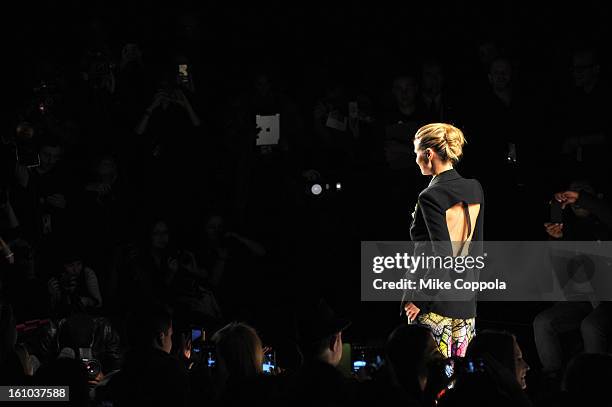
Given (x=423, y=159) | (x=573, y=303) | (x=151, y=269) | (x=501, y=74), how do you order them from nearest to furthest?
(x=423, y=159)
(x=573, y=303)
(x=501, y=74)
(x=151, y=269)

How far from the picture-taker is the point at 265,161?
8.09 metres

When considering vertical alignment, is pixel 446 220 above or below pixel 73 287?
above

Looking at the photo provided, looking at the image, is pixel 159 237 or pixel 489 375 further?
pixel 159 237

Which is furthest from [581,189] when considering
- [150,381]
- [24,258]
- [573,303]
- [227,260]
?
[24,258]

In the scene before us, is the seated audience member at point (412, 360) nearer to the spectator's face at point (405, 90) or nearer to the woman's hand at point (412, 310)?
the woman's hand at point (412, 310)

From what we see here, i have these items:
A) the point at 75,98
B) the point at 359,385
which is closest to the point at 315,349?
the point at 359,385

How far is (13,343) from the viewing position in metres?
5.11

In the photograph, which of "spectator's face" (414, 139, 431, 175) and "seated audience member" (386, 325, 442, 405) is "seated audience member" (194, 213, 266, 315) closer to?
"spectator's face" (414, 139, 431, 175)

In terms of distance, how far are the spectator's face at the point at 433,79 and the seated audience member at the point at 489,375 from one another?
3.72 meters

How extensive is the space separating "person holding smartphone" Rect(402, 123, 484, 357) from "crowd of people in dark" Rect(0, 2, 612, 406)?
1366 millimetres

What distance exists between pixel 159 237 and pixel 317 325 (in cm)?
427

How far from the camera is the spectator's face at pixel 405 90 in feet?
24.1
